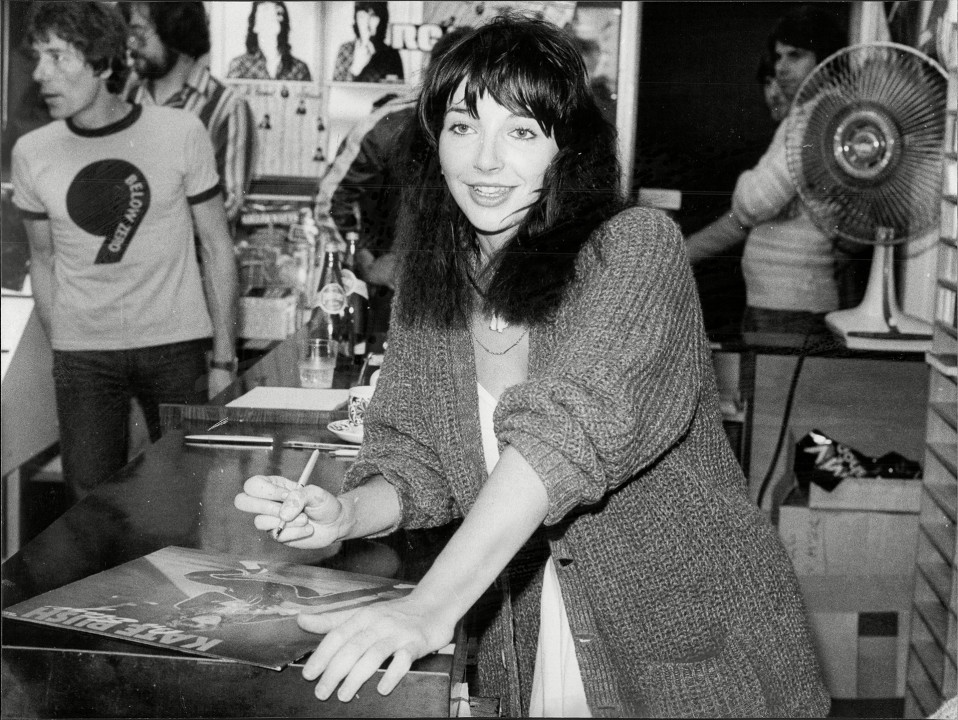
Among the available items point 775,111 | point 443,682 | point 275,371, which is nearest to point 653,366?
point 443,682

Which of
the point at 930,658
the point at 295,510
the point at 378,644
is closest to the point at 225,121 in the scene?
the point at 295,510

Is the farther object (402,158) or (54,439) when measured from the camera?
(54,439)

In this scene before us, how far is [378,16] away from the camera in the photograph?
129cm

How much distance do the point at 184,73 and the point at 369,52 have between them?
0.75ft

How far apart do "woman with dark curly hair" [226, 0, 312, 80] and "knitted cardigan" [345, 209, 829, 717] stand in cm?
47

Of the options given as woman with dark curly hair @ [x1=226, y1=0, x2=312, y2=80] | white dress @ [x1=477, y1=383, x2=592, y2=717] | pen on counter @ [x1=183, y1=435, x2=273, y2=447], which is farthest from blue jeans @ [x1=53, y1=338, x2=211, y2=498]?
white dress @ [x1=477, y1=383, x2=592, y2=717]

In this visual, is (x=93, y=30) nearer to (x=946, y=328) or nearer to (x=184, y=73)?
(x=184, y=73)

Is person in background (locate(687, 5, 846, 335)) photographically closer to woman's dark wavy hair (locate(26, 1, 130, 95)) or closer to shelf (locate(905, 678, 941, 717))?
shelf (locate(905, 678, 941, 717))

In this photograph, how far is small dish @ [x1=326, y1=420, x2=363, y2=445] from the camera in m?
1.23

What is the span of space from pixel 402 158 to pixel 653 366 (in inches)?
19.6

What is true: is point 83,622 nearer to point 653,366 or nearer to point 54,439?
point 653,366

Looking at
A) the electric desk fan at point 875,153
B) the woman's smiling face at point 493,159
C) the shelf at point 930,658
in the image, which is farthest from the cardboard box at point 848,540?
the woman's smiling face at point 493,159

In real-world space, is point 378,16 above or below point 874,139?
above

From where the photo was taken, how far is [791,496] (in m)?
1.60
